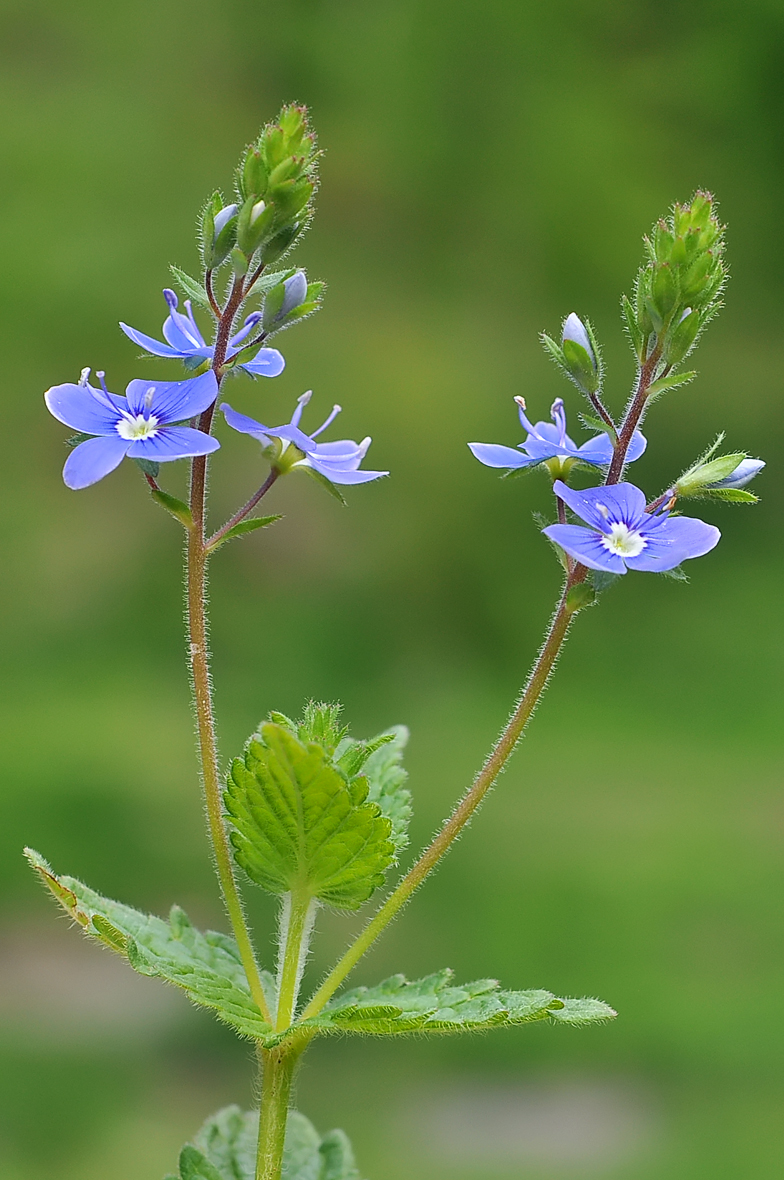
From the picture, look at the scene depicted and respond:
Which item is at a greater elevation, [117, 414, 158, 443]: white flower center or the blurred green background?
the blurred green background

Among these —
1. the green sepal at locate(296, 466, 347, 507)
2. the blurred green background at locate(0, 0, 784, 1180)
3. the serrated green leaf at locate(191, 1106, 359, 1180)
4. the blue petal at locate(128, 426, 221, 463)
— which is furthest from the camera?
the blurred green background at locate(0, 0, 784, 1180)

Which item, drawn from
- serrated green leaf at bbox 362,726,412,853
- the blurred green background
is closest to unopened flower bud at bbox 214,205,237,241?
serrated green leaf at bbox 362,726,412,853

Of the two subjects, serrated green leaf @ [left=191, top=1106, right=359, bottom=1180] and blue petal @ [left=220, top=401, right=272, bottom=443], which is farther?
serrated green leaf @ [left=191, top=1106, right=359, bottom=1180]

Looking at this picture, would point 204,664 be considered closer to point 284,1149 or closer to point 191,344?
point 191,344

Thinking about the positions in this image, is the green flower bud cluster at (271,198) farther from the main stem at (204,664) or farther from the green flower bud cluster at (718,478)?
the green flower bud cluster at (718,478)

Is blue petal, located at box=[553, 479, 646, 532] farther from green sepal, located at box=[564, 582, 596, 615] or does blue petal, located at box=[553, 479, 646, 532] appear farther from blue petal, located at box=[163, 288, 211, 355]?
blue petal, located at box=[163, 288, 211, 355]

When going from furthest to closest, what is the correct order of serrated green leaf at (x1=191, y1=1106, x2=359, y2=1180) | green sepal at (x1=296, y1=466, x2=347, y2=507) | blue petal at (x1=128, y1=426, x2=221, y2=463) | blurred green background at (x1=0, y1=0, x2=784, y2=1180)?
blurred green background at (x1=0, y1=0, x2=784, y2=1180) < serrated green leaf at (x1=191, y1=1106, x2=359, y2=1180) < green sepal at (x1=296, y1=466, x2=347, y2=507) < blue petal at (x1=128, y1=426, x2=221, y2=463)

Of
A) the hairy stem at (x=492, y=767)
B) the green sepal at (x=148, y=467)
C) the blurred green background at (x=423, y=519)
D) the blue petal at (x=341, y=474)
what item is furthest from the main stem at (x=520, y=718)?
the blurred green background at (x=423, y=519)
